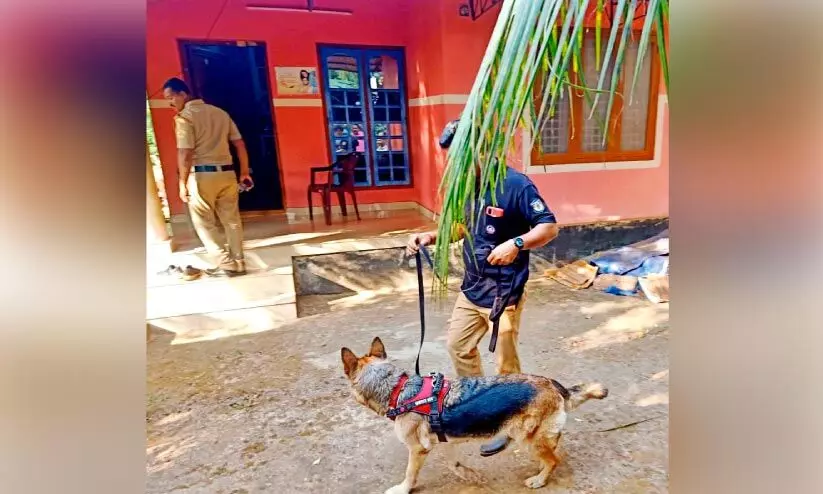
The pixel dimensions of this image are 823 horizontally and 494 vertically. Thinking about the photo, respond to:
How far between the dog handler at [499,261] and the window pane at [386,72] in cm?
250

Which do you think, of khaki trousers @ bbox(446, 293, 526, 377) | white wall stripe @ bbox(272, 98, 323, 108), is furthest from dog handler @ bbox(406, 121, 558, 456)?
white wall stripe @ bbox(272, 98, 323, 108)

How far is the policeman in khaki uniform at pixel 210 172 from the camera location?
11.2ft

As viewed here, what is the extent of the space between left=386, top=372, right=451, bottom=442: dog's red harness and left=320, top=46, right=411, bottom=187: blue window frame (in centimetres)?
257

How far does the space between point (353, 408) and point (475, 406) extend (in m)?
1.02

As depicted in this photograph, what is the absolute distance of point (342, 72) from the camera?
4.14 meters

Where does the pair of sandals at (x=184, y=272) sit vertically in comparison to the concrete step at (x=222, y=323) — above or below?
above

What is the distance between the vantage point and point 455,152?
131 centimetres

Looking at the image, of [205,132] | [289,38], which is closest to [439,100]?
[289,38]

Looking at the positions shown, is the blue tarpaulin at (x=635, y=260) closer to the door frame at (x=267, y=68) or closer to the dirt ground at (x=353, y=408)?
the dirt ground at (x=353, y=408)

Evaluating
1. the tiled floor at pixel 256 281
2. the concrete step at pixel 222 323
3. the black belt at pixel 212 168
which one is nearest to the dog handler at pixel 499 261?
the tiled floor at pixel 256 281

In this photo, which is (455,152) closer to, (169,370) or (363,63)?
(169,370)
